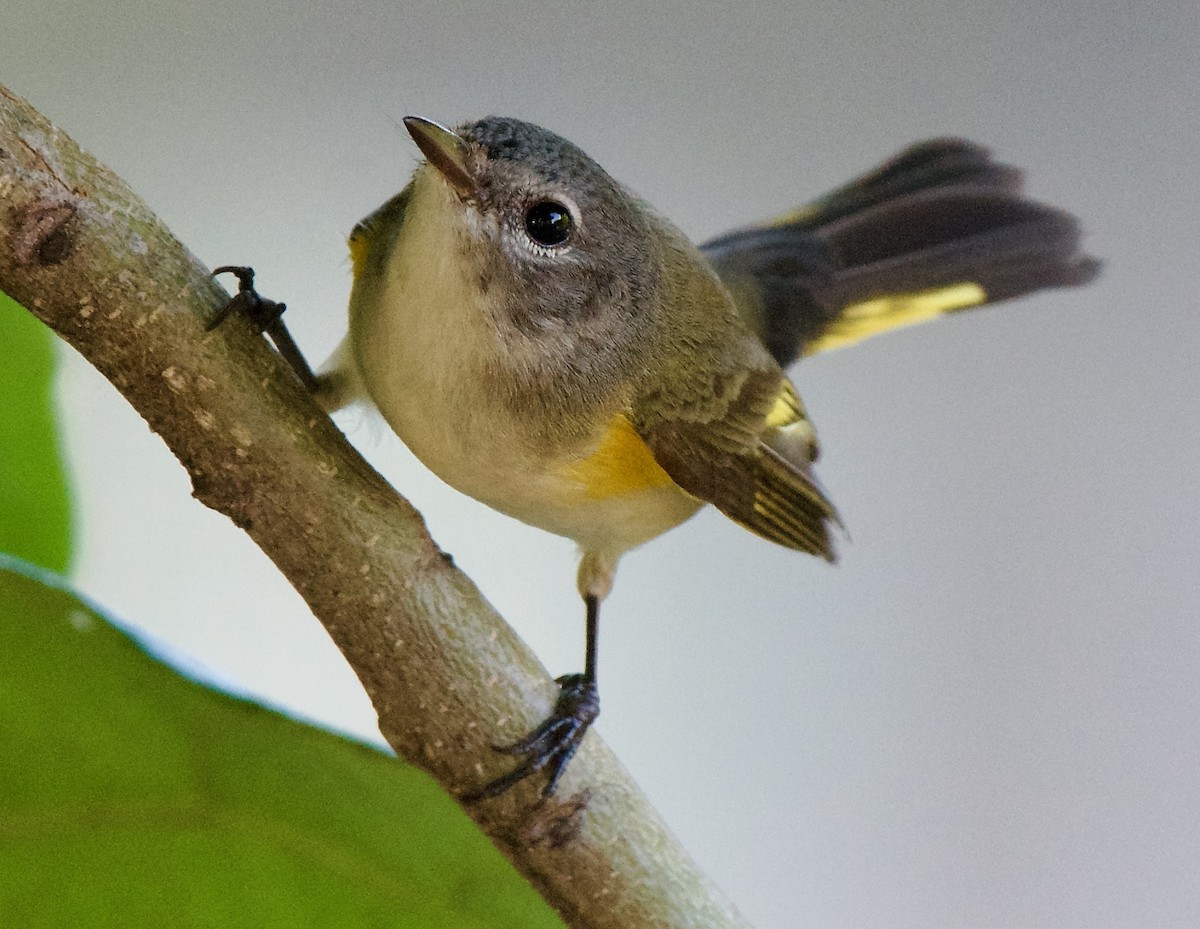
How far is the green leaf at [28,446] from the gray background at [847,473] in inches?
24.2

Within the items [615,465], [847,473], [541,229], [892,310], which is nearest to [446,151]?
[541,229]

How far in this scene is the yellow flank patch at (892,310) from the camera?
3.48 ft

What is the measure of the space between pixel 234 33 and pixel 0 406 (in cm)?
78

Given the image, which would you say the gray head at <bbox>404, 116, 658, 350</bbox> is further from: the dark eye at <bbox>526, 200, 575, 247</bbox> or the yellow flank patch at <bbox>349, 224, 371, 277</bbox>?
the yellow flank patch at <bbox>349, 224, 371, 277</bbox>

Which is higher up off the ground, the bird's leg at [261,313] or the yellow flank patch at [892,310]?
the yellow flank patch at [892,310]

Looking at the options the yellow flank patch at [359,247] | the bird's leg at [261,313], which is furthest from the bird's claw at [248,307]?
the yellow flank patch at [359,247]

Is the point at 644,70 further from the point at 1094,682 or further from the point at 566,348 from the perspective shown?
the point at 1094,682

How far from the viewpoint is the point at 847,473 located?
1402mm

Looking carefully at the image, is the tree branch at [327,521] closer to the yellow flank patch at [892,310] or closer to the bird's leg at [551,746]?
the bird's leg at [551,746]

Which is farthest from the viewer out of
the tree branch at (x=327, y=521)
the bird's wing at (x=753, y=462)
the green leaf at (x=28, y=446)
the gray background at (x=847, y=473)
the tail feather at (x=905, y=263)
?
the gray background at (x=847, y=473)

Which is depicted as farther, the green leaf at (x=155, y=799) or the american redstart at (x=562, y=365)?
the american redstart at (x=562, y=365)

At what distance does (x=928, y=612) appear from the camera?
1391 mm

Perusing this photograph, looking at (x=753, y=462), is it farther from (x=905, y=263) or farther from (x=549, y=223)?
(x=905, y=263)

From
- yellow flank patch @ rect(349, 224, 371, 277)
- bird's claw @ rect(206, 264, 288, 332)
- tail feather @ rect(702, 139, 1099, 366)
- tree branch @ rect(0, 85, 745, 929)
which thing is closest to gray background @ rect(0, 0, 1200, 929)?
tail feather @ rect(702, 139, 1099, 366)
